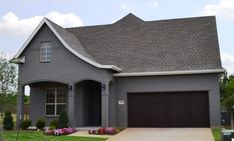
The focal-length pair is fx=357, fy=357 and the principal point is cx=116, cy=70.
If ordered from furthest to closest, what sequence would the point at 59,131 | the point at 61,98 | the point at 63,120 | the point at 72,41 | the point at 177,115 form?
1. the point at 72,41
2. the point at 61,98
3. the point at 177,115
4. the point at 63,120
5. the point at 59,131

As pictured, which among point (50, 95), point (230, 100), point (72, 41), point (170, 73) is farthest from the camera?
point (72, 41)

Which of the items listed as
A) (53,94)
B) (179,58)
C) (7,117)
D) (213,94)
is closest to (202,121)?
(213,94)

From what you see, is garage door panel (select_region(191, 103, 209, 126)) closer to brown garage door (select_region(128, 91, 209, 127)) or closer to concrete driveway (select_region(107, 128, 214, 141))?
brown garage door (select_region(128, 91, 209, 127))

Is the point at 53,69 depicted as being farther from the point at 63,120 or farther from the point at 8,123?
the point at 8,123

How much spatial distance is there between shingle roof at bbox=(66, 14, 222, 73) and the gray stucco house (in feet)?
0.22

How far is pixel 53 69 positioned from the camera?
77.9 ft

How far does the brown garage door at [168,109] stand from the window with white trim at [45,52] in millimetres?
6062

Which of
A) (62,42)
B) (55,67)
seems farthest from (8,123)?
(62,42)

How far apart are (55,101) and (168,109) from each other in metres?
7.76

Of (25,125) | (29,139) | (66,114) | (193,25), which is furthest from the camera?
(193,25)

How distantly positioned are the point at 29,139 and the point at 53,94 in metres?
7.80

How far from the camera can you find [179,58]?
79.3 ft

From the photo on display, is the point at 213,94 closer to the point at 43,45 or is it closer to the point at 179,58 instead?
the point at 179,58

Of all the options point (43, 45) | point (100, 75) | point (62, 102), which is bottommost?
point (62, 102)
